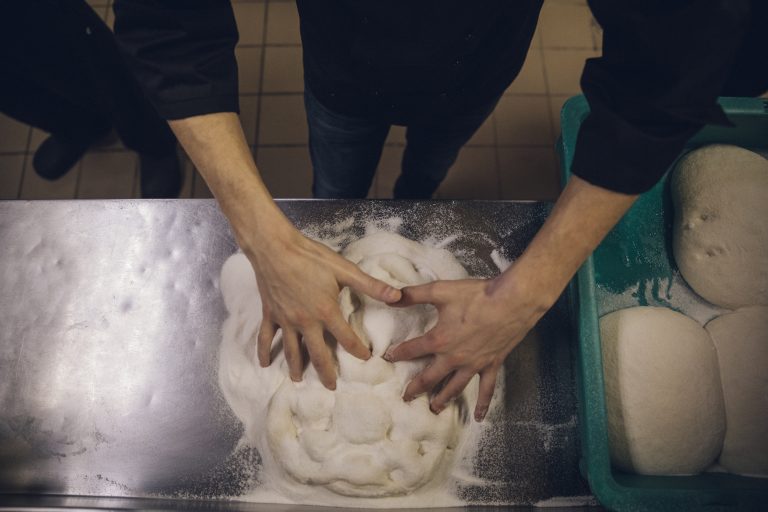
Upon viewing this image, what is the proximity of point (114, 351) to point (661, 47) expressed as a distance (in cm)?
93

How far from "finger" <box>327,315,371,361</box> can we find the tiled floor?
107cm

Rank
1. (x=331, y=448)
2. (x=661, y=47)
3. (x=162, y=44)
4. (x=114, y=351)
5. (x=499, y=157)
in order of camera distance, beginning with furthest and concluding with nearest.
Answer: (x=499, y=157) < (x=114, y=351) < (x=331, y=448) < (x=162, y=44) < (x=661, y=47)

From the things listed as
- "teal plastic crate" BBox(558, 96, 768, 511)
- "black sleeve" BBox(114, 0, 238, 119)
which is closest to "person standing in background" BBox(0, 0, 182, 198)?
"black sleeve" BBox(114, 0, 238, 119)

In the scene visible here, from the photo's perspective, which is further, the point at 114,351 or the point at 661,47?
the point at 114,351

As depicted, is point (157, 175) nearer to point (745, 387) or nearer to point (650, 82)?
point (650, 82)

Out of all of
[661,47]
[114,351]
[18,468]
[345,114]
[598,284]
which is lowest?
[18,468]

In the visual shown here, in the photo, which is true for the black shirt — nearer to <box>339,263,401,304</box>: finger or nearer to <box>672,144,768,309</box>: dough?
<box>339,263,401,304</box>: finger

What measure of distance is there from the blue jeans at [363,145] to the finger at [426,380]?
0.51 metres

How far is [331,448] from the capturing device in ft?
2.62

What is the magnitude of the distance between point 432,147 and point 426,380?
0.61 m

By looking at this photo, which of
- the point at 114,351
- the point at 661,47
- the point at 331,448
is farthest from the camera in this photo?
the point at 114,351

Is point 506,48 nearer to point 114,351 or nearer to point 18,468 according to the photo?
point 114,351

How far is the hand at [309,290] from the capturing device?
711 millimetres

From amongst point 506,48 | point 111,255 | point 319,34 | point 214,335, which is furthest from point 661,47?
point 111,255
